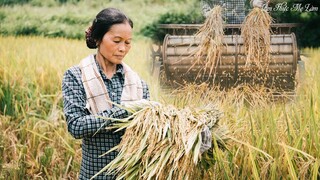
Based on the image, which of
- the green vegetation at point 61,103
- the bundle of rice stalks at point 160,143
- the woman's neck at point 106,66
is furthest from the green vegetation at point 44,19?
the bundle of rice stalks at point 160,143

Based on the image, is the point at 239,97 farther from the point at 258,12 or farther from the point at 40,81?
the point at 40,81

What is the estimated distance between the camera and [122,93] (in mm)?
1880

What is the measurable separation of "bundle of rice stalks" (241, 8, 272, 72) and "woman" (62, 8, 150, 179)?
70 cm

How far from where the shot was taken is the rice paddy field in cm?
201

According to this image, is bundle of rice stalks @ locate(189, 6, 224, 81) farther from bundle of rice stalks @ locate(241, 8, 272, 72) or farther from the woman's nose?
the woman's nose

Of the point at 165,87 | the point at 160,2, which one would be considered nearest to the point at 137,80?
the point at 165,87

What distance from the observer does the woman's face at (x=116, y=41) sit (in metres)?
1.80

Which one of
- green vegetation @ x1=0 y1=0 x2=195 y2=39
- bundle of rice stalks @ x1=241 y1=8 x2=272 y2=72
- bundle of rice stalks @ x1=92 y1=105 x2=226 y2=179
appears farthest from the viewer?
green vegetation @ x1=0 y1=0 x2=195 y2=39

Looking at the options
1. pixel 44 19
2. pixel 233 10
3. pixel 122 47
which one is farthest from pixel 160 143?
pixel 44 19

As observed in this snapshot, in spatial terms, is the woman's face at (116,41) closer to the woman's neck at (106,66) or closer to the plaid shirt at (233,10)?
the woman's neck at (106,66)

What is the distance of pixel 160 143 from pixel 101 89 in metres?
0.33

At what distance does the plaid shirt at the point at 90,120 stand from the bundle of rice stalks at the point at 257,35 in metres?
0.66

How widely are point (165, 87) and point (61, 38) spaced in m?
1.17

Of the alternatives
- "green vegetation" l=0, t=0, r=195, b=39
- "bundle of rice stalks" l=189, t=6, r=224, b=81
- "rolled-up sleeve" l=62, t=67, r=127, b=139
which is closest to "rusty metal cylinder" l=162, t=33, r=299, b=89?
"bundle of rice stalks" l=189, t=6, r=224, b=81
